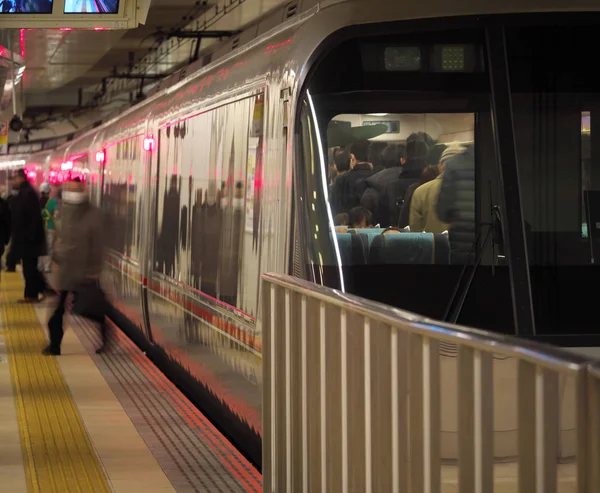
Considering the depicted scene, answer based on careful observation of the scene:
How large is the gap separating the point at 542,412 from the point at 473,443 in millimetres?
358

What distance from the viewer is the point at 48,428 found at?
7957 mm

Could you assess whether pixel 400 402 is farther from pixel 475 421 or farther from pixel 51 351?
pixel 51 351

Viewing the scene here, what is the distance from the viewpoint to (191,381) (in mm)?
9539

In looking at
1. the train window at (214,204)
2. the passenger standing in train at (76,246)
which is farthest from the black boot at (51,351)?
the train window at (214,204)

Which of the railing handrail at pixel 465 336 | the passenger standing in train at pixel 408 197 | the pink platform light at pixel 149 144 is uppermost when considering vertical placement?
the pink platform light at pixel 149 144

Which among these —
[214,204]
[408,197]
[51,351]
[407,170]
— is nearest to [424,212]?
[408,197]

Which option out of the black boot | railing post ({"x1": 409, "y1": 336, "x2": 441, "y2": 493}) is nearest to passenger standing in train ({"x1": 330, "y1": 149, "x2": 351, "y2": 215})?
railing post ({"x1": 409, "y1": 336, "x2": 441, "y2": 493})

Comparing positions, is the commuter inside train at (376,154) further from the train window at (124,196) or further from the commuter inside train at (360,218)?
the train window at (124,196)

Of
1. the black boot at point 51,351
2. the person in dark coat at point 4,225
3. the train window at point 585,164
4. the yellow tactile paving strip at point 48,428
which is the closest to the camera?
the train window at point 585,164

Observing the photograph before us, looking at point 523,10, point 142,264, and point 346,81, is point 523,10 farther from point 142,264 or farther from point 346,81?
point 142,264

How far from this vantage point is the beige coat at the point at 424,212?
6.16 meters

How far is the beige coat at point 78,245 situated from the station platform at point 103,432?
529mm

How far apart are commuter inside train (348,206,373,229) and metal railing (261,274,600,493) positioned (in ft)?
3.91

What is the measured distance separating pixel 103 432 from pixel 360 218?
2.63 meters
